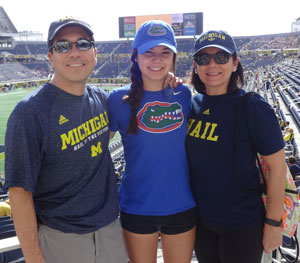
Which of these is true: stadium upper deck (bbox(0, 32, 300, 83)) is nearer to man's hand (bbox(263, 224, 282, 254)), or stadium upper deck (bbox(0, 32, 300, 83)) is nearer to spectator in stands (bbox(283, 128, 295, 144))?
spectator in stands (bbox(283, 128, 295, 144))

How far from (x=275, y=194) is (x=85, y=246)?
1.19 m

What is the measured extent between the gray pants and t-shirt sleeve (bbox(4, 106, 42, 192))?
396 mm

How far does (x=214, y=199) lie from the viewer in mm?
1903

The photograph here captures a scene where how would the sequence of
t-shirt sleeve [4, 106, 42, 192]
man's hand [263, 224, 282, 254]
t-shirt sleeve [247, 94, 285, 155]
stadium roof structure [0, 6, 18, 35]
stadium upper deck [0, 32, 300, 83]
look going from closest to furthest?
t-shirt sleeve [4, 106, 42, 192], t-shirt sleeve [247, 94, 285, 155], man's hand [263, 224, 282, 254], stadium upper deck [0, 32, 300, 83], stadium roof structure [0, 6, 18, 35]

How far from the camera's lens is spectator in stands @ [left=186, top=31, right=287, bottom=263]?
1.77 meters

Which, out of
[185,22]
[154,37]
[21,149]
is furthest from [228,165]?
[185,22]

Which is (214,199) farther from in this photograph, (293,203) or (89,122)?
(89,122)

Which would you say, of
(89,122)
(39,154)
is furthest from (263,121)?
(39,154)

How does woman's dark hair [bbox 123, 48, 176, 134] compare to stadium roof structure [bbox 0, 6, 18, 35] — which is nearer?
woman's dark hair [bbox 123, 48, 176, 134]

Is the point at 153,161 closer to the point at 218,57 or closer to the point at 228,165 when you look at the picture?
the point at 228,165

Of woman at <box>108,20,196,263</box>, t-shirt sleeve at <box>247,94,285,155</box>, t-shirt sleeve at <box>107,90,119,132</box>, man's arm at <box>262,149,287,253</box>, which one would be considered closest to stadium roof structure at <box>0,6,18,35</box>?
t-shirt sleeve at <box>107,90,119,132</box>

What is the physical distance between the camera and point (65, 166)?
5.51ft

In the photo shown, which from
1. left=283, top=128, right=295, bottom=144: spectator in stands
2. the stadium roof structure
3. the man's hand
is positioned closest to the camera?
the man's hand

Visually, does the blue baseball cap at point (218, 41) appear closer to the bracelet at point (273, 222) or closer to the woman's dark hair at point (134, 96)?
the woman's dark hair at point (134, 96)
